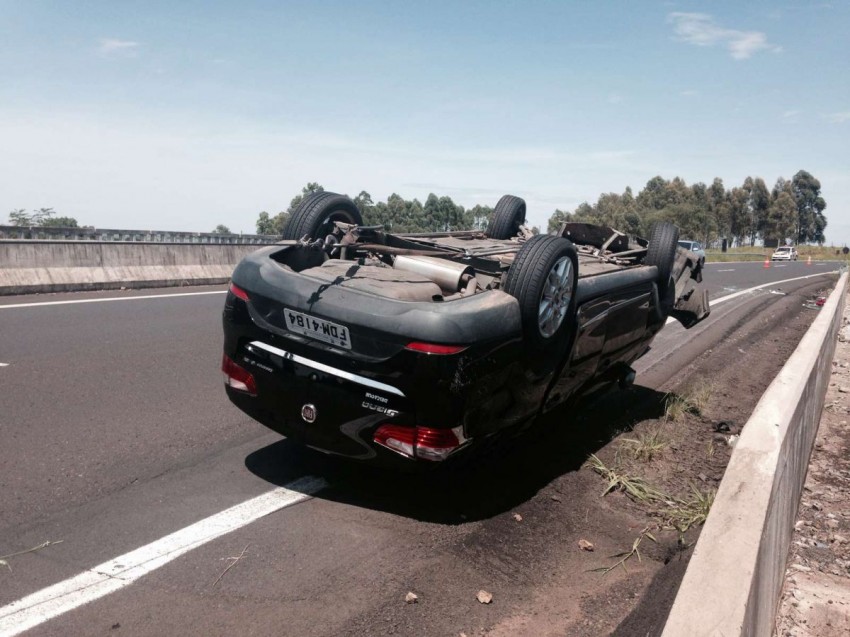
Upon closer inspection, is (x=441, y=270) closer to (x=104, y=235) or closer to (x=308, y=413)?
(x=308, y=413)

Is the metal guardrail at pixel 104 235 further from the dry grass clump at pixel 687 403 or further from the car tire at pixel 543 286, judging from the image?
the car tire at pixel 543 286

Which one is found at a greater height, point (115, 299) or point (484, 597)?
point (115, 299)

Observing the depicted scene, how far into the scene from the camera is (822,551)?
4.84 meters

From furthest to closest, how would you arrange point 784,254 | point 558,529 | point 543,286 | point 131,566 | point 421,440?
point 784,254
point 558,529
point 543,286
point 421,440
point 131,566

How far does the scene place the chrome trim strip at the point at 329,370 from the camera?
4.12 metres

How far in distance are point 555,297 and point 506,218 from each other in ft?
9.83

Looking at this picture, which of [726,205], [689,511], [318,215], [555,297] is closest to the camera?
[555,297]

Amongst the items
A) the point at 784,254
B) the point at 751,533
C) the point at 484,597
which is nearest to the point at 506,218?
the point at 484,597

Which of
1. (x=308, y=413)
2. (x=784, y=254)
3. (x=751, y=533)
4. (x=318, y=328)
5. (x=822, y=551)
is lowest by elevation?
(x=822, y=551)

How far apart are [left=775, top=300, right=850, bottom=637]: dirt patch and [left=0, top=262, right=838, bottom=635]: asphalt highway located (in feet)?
5.90

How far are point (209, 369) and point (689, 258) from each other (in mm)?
4832

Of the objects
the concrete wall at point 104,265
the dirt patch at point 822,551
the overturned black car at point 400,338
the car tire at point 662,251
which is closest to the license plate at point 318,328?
the overturned black car at point 400,338

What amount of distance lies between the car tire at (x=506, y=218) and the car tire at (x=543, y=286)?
2.74m

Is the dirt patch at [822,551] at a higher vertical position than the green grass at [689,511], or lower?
lower
